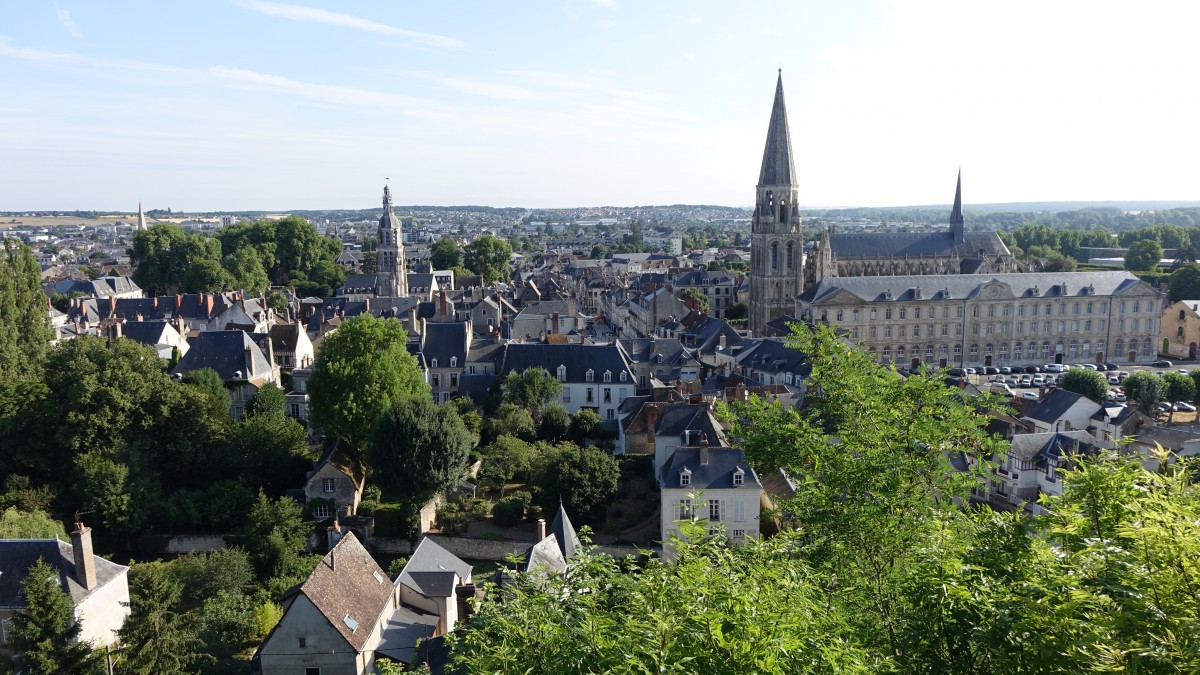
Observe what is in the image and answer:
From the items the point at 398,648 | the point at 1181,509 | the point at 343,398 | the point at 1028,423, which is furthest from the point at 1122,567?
the point at 1028,423

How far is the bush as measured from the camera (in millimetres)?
30828

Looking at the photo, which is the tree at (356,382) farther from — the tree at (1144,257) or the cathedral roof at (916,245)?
the tree at (1144,257)

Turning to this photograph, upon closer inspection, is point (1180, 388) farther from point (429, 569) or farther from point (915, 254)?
point (429, 569)

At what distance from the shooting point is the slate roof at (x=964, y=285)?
2459 inches

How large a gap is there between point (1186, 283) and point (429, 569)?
83324mm

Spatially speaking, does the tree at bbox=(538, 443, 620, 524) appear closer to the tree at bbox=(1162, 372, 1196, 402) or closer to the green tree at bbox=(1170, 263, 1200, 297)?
the tree at bbox=(1162, 372, 1196, 402)

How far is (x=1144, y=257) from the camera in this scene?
360ft

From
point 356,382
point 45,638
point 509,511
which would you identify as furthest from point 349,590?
point 356,382

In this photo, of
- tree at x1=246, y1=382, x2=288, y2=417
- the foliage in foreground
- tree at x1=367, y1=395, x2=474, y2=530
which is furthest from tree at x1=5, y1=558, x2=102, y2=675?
tree at x1=246, y1=382, x2=288, y2=417

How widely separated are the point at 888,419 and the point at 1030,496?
2603cm

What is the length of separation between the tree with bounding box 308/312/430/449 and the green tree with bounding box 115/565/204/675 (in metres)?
12.5

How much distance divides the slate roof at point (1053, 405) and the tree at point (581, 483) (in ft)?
74.2

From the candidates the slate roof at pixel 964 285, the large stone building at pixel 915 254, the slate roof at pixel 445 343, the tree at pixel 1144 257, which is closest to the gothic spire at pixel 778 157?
the slate roof at pixel 964 285

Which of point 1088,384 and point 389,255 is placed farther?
point 389,255
